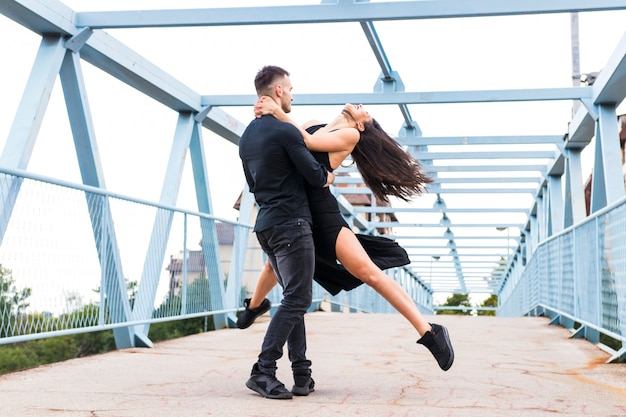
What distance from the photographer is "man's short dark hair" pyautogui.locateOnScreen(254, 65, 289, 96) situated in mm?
3947

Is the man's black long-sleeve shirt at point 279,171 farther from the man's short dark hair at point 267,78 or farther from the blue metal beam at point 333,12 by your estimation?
the blue metal beam at point 333,12

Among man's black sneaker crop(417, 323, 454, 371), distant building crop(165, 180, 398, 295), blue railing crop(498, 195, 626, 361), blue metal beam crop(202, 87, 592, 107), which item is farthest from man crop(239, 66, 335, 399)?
blue metal beam crop(202, 87, 592, 107)

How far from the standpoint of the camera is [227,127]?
10.8m

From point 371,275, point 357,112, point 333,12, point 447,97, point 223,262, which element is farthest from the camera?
point 447,97

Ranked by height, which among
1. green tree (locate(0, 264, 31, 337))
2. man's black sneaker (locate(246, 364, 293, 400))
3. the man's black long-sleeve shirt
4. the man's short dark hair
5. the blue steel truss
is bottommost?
man's black sneaker (locate(246, 364, 293, 400))

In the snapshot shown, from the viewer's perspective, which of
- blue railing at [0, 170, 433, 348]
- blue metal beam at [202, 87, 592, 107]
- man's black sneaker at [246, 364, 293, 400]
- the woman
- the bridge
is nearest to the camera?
man's black sneaker at [246, 364, 293, 400]

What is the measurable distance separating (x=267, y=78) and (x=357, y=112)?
1.63 feet

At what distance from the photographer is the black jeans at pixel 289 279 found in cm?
377

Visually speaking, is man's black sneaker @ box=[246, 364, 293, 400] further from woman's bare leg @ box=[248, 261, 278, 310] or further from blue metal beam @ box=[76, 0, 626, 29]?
blue metal beam @ box=[76, 0, 626, 29]

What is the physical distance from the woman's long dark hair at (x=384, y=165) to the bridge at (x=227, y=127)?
408mm

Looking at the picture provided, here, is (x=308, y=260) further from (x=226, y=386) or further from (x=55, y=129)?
(x=55, y=129)

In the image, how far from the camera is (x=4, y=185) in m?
4.44

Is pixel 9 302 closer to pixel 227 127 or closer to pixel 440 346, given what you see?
pixel 440 346

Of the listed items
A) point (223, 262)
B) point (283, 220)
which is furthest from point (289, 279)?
point (223, 262)
